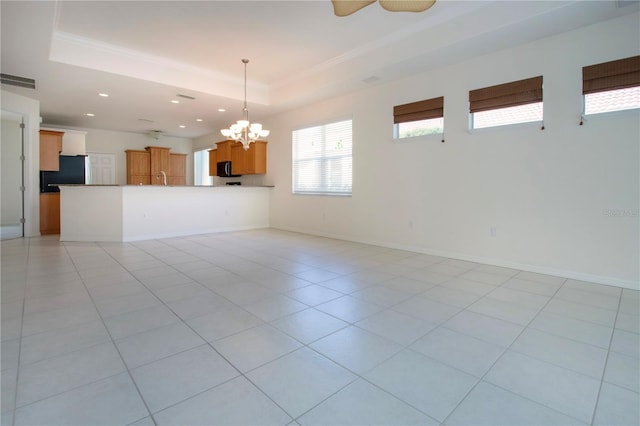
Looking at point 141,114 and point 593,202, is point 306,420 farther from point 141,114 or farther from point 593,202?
point 141,114

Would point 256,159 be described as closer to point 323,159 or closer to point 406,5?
point 323,159

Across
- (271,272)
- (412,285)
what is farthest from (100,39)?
(412,285)

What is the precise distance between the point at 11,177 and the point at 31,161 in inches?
24.4

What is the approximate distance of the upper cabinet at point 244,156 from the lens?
25.6 feet

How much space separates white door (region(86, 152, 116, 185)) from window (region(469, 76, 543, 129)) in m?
10.1

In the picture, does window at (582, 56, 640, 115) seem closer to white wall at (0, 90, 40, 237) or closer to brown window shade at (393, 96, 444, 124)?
brown window shade at (393, 96, 444, 124)

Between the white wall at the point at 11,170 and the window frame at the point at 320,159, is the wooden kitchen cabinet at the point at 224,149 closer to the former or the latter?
the window frame at the point at 320,159

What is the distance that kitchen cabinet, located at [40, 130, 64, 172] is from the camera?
7.00m

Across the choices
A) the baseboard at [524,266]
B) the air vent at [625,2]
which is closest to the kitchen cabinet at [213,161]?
the baseboard at [524,266]

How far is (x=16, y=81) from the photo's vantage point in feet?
16.6

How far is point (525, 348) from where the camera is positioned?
80.0 inches

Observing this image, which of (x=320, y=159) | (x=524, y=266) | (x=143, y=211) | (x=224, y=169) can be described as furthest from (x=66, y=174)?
(x=524, y=266)

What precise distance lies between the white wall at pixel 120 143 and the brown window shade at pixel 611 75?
11061mm

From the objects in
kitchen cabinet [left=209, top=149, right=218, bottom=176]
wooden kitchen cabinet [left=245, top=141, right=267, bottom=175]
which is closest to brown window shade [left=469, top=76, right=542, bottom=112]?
wooden kitchen cabinet [left=245, top=141, right=267, bottom=175]
